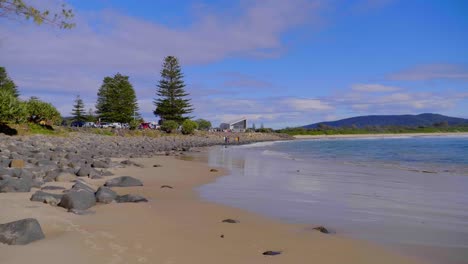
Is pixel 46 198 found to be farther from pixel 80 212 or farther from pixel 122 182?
pixel 122 182

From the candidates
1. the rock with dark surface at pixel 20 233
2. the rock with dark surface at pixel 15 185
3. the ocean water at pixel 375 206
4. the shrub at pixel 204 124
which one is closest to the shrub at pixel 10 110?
the ocean water at pixel 375 206

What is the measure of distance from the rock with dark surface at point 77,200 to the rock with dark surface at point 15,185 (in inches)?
60.3

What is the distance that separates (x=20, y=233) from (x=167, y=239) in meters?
1.63

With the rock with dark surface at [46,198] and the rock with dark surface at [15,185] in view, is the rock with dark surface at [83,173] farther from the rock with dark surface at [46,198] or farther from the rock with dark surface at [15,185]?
the rock with dark surface at [46,198]

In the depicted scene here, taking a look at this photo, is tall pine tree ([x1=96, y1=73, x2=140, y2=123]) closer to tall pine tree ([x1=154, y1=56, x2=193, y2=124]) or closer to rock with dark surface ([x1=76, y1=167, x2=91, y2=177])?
tall pine tree ([x1=154, y1=56, x2=193, y2=124])

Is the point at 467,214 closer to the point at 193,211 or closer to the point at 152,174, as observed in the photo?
the point at 193,211

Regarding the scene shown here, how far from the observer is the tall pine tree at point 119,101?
59.8 meters

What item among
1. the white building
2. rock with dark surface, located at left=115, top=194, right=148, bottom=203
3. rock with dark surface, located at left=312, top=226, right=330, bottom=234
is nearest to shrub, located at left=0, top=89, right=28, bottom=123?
rock with dark surface, located at left=115, top=194, right=148, bottom=203

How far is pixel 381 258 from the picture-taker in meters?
4.39

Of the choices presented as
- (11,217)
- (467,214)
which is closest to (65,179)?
(11,217)

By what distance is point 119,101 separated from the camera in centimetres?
6006

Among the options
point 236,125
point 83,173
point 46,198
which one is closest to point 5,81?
point 83,173

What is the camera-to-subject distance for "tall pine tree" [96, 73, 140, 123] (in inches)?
2354

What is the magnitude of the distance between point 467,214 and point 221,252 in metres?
4.87
